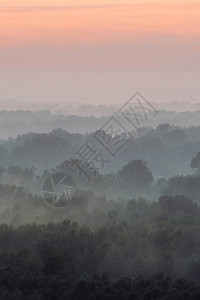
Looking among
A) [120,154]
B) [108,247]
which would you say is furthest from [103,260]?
[120,154]

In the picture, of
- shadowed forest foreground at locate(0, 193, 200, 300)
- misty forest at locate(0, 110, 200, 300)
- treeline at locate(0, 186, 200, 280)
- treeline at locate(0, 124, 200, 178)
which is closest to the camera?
shadowed forest foreground at locate(0, 193, 200, 300)

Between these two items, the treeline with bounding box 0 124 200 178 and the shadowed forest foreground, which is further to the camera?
the treeline with bounding box 0 124 200 178

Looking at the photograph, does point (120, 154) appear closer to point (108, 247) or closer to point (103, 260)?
point (108, 247)

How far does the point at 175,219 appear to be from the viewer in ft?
155

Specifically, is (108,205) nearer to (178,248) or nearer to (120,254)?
(178,248)

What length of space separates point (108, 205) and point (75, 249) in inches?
989

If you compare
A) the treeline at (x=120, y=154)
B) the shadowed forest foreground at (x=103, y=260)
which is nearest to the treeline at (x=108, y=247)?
the shadowed forest foreground at (x=103, y=260)

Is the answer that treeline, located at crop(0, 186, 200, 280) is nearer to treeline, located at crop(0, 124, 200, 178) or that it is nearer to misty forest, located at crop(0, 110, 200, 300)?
misty forest, located at crop(0, 110, 200, 300)

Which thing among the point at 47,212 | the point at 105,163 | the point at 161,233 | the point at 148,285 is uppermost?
the point at 105,163

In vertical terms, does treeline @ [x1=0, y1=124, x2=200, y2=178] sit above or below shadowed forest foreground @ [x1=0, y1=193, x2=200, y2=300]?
above

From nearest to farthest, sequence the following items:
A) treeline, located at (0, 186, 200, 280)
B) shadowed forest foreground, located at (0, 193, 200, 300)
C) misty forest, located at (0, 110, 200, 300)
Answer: shadowed forest foreground, located at (0, 193, 200, 300), misty forest, located at (0, 110, 200, 300), treeline, located at (0, 186, 200, 280)

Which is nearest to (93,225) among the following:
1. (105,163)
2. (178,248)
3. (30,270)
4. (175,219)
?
(175,219)

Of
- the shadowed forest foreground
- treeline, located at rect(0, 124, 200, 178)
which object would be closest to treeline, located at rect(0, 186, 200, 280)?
the shadowed forest foreground

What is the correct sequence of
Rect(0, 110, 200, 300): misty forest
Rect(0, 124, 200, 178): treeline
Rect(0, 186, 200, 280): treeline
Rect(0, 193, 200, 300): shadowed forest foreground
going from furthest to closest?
Rect(0, 124, 200, 178): treeline → Rect(0, 186, 200, 280): treeline → Rect(0, 110, 200, 300): misty forest → Rect(0, 193, 200, 300): shadowed forest foreground
